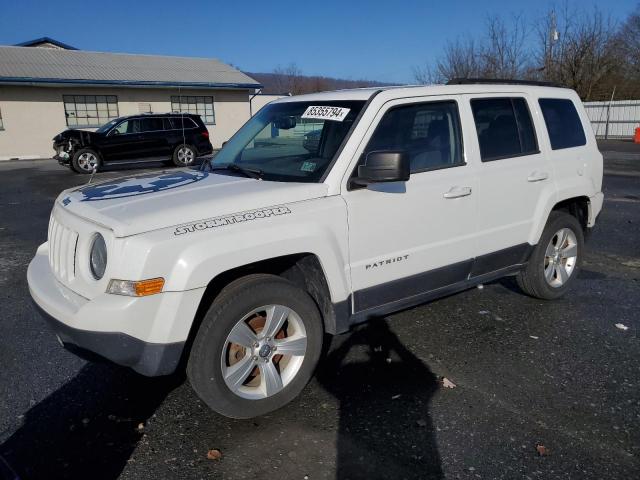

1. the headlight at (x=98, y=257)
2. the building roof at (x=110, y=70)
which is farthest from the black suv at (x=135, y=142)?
the headlight at (x=98, y=257)

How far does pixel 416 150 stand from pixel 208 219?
166cm

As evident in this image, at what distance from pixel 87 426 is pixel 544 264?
154 inches

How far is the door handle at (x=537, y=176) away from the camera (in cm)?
441

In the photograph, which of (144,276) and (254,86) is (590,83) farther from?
(144,276)

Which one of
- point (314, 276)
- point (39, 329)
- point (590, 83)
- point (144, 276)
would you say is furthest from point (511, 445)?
point (590, 83)

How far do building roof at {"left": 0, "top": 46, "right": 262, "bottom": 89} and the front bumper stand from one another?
24.6 m

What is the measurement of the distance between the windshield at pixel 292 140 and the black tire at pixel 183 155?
14942mm

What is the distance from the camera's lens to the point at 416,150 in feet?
12.6

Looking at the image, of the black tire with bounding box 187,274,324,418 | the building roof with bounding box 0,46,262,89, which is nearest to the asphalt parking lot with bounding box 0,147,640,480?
the black tire with bounding box 187,274,324,418

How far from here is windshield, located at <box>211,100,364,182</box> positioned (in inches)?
141

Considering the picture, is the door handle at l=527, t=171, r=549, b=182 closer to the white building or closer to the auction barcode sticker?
the auction barcode sticker

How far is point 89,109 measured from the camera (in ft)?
84.1

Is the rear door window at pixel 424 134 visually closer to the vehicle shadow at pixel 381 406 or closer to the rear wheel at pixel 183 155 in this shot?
the vehicle shadow at pixel 381 406

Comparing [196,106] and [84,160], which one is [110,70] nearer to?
[196,106]
